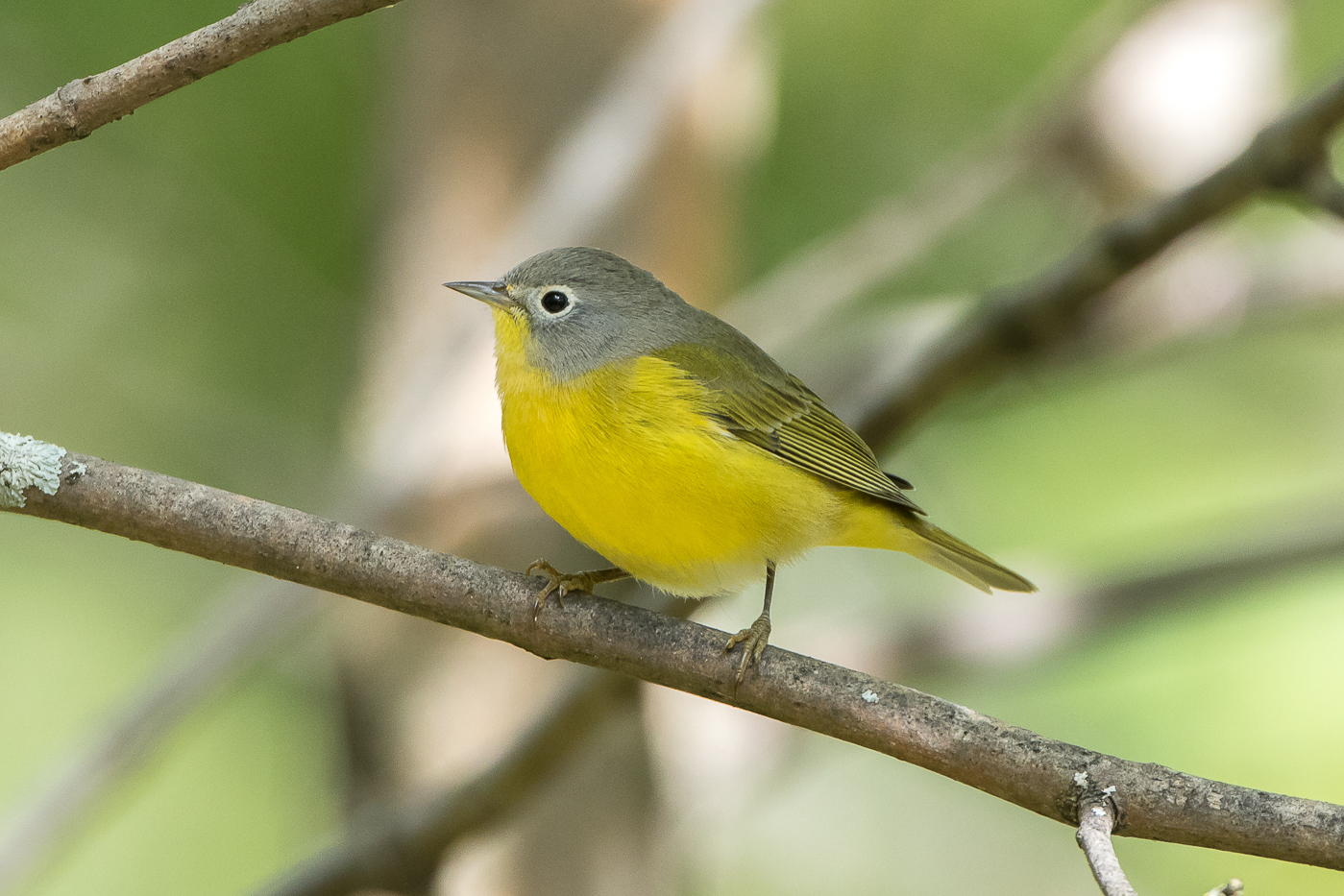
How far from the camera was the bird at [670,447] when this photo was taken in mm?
3469

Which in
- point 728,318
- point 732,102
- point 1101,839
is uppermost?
point 732,102

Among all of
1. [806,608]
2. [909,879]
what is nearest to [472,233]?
[806,608]

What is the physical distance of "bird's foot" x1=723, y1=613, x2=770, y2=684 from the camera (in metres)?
2.58

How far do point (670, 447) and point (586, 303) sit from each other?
79cm

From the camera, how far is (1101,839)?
221cm

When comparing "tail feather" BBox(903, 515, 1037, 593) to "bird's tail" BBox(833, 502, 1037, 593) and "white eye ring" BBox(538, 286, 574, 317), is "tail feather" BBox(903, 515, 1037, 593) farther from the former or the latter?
"white eye ring" BBox(538, 286, 574, 317)

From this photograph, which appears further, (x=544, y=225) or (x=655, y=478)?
(x=544, y=225)

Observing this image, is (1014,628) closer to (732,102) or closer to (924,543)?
(924,543)

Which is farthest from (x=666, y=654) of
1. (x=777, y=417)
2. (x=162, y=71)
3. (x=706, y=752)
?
(x=706, y=752)

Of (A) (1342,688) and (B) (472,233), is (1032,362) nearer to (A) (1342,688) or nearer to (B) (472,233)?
(B) (472,233)

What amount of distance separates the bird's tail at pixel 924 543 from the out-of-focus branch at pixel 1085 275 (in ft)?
1.18

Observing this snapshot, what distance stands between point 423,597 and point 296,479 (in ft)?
14.9

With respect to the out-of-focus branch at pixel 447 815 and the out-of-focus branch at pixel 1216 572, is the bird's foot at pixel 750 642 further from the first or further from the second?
Result: the out-of-focus branch at pixel 1216 572

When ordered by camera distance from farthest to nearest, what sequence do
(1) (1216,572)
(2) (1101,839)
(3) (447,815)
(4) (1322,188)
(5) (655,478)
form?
(1) (1216,572)
(3) (447,815)
(4) (1322,188)
(5) (655,478)
(2) (1101,839)
